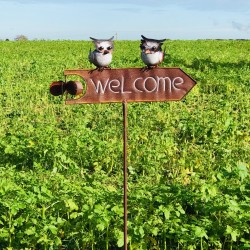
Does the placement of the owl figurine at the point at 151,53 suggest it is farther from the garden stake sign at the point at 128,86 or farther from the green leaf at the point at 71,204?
the green leaf at the point at 71,204

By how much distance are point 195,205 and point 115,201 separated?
0.88 m

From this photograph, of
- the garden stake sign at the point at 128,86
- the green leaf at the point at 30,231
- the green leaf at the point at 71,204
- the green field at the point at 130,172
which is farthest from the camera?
the green leaf at the point at 71,204

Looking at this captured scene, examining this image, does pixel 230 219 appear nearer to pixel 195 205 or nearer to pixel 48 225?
pixel 195 205

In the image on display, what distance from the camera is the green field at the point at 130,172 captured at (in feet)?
16.1

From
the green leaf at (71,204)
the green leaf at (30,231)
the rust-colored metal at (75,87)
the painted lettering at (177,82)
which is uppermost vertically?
the painted lettering at (177,82)

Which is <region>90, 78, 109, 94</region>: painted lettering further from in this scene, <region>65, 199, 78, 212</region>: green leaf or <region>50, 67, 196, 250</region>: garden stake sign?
<region>65, 199, 78, 212</region>: green leaf

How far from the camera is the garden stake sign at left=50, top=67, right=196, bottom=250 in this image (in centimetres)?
410

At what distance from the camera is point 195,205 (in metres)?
5.29

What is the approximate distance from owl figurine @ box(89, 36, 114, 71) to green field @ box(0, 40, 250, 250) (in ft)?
4.74

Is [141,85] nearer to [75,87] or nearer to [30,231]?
[75,87]

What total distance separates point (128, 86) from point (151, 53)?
1.15 feet

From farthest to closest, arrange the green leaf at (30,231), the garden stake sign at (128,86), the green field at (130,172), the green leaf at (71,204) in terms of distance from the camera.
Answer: the green leaf at (71,204)
the green field at (130,172)
the green leaf at (30,231)
the garden stake sign at (128,86)

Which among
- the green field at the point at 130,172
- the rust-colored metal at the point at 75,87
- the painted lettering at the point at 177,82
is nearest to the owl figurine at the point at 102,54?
the rust-colored metal at the point at 75,87

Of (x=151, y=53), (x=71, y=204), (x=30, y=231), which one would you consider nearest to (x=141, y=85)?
(x=151, y=53)
